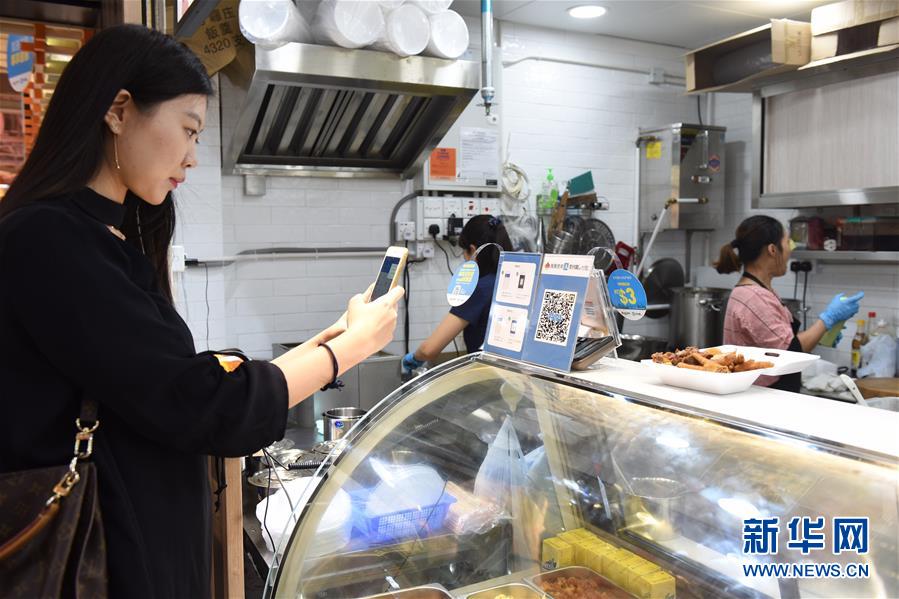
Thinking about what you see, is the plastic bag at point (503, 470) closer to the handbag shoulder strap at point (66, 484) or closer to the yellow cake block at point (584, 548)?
the yellow cake block at point (584, 548)

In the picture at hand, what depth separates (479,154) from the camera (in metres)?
5.27

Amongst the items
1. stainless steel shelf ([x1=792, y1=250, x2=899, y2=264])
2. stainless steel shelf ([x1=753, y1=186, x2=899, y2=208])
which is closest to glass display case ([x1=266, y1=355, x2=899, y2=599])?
stainless steel shelf ([x1=753, y1=186, x2=899, y2=208])

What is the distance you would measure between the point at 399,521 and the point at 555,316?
665 mm

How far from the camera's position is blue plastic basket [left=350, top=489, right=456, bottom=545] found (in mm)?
1818

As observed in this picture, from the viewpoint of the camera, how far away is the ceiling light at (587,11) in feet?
16.8

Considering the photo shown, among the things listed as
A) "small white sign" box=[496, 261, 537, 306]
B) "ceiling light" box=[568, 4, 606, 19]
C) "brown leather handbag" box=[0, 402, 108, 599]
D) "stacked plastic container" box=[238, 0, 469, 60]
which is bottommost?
"brown leather handbag" box=[0, 402, 108, 599]

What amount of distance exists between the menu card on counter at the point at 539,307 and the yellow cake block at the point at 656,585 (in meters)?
0.50

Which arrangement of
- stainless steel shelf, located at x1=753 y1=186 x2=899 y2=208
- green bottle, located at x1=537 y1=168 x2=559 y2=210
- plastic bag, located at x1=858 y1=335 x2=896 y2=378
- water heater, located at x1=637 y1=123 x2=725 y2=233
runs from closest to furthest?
1. stainless steel shelf, located at x1=753 y1=186 x2=899 y2=208
2. plastic bag, located at x1=858 y1=335 x2=896 y2=378
3. green bottle, located at x1=537 y1=168 x2=559 y2=210
4. water heater, located at x1=637 y1=123 x2=725 y2=233

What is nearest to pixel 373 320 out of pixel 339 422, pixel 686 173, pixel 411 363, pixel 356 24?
pixel 339 422

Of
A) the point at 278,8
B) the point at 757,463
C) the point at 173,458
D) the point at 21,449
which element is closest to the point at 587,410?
the point at 757,463

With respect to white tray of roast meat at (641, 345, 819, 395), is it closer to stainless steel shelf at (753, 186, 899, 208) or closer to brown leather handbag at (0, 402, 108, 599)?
brown leather handbag at (0, 402, 108, 599)

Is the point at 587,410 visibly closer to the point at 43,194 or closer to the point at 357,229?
the point at 43,194

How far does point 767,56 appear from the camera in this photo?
4.73 m

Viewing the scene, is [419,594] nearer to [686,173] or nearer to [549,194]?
[549,194]
